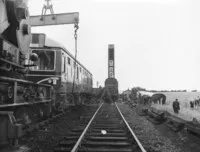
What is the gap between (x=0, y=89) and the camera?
4684 millimetres

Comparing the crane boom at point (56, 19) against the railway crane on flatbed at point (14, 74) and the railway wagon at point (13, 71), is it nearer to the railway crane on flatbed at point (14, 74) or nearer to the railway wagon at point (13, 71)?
the railway crane on flatbed at point (14, 74)

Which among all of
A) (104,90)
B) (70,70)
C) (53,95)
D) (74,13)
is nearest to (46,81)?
(53,95)

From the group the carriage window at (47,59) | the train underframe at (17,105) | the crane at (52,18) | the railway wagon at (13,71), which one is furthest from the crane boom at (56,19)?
the railway wagon at (13,71)

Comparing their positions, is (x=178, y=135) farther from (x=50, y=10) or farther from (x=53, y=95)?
(x=50, y=10)

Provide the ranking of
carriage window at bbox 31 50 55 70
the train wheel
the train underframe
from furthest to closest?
carriage window at bbox 31 50 55 70
the train wheel
the train underframe

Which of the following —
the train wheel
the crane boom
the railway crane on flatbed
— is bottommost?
the train wheel

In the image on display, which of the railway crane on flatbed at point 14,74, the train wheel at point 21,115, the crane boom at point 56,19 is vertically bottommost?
the train wheel at point 21,115

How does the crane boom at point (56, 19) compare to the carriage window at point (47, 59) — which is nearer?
the carriage window at point (47, 59)

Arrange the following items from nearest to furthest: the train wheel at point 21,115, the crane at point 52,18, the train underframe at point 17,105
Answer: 1. the train underframe at point 17,105
2. the train wheel at point 21,115
3. the crane at point 52,18

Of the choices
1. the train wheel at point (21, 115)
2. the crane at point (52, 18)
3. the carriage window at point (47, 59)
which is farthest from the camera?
the crane at point (52, 18)

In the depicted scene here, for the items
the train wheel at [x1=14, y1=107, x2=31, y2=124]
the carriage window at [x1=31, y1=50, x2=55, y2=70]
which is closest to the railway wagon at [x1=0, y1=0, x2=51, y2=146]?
the train wheel at [x1=14, y1=107, x2=31, y2=124]

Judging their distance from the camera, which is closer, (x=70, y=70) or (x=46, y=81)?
(x=46, y=81)

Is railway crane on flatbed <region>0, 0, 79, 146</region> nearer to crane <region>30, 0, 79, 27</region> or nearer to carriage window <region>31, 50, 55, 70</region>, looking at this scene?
carriage window <region>31, 50, 55, 70</region>

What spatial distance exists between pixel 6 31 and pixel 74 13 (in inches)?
271
